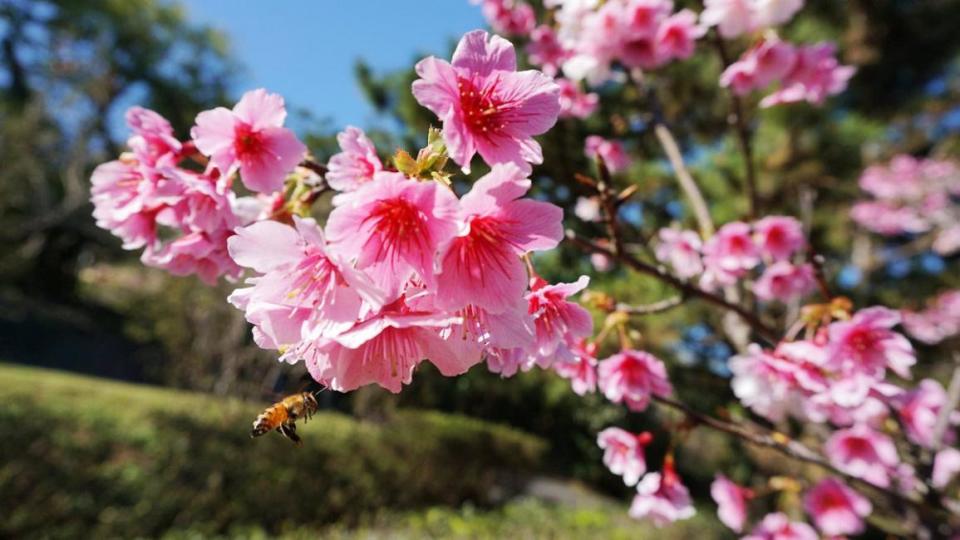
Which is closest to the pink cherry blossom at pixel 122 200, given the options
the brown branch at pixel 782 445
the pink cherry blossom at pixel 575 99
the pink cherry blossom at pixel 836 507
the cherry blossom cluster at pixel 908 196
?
the brown branch at pixel 782 445

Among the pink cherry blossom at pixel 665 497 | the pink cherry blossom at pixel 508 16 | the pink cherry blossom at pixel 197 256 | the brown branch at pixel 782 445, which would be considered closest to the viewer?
the pink cherry blossom at pixel 197 256

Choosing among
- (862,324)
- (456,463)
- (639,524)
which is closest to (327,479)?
(456,463)

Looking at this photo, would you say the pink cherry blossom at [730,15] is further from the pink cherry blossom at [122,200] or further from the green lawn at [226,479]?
the green lawn at [226,479]

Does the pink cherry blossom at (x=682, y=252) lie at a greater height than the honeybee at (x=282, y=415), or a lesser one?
greater

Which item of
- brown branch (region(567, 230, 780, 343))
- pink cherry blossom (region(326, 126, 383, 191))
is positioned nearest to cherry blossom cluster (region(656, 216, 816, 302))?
brown branch (region(567, 230, 780, 343))

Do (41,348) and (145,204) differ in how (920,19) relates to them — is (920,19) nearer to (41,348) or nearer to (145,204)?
(145,204)

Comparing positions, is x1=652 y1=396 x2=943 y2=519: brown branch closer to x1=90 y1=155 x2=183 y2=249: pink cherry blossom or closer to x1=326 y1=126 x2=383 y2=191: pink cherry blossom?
x1=326 y1=126 x2=383 y2=191: pink cherry blossom

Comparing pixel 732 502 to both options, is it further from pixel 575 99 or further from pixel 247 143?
pixel 247 143
